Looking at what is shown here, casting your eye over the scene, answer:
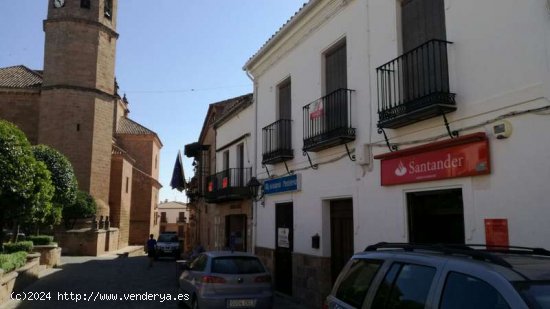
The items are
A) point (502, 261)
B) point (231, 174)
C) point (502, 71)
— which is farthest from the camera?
point (231, 174)

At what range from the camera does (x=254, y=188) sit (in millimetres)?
13859

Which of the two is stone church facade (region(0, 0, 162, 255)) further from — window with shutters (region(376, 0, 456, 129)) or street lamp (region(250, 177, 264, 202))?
window with shutters (region(376, 0, 456, 129))

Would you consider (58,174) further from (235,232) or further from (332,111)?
(332,111)

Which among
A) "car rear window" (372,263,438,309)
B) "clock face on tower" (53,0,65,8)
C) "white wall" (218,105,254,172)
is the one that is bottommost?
"car rear window" (372,263,438,309)

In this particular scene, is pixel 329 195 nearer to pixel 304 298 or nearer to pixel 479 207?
pixel 304 298

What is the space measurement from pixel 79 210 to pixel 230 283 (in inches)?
796

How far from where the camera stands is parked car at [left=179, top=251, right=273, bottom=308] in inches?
337

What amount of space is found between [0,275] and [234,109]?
9175 mm

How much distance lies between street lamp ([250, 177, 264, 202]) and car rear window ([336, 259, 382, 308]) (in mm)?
8964

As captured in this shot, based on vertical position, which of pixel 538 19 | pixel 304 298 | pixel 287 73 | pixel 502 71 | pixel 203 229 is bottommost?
pixel 304 298

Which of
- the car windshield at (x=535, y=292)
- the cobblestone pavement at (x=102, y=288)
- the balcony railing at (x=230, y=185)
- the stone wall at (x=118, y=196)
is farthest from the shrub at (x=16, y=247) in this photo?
the stone wall at (x=118, y=196)

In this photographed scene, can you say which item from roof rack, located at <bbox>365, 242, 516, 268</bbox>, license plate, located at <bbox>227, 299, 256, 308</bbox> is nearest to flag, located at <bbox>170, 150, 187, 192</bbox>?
license plate, located at <bbox>227, 299, 256, 308</bbox>

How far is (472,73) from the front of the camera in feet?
21.0

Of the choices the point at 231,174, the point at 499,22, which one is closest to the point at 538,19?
the point at 499,22
